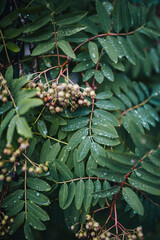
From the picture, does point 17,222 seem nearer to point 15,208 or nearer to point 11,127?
point 15,208

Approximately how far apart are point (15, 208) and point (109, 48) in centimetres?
148

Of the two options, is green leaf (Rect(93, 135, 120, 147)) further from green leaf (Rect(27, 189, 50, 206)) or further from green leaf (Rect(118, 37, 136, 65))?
green leaf (Rect(118, 37, 136, 65))

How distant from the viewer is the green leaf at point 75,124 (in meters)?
1.66

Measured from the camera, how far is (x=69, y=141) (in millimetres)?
1621

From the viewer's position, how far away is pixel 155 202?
1688 mm

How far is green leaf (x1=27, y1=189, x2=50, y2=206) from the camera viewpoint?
60.6 inches

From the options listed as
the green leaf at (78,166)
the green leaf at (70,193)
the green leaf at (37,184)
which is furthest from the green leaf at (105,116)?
the green leaf at (37,184)

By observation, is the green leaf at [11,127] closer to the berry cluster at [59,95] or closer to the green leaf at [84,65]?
the berry cluster at [59,95]

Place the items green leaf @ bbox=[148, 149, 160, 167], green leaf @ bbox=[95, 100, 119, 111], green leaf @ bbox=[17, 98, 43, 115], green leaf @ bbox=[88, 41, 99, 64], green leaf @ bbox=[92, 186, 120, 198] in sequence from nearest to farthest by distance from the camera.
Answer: green leaf @ bbox=[17, 98, 43, 115]
green leaf @ bbox=[148, 149, 160, 167]
green leaf @ bbox=[92, 186, 120, 198]
green leaf @ bbox=[88, 41, 99, 64]
green leaf @ bbox=[95, 100, 119, 111]

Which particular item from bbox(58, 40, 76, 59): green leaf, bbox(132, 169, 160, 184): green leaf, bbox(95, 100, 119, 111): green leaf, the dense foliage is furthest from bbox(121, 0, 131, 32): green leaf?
bbox(132, 169, 160, 184): green leaf

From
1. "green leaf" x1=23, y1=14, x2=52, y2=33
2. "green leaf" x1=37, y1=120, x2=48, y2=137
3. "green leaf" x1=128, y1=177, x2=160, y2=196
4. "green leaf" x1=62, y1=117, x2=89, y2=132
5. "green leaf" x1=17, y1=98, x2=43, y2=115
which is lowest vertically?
"green leaf" x1=128, y1=177, x2=160, y2=196

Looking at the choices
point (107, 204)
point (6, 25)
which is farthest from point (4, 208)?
point (6, 25)

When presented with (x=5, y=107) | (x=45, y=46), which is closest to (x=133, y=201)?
(x=5, y=107)

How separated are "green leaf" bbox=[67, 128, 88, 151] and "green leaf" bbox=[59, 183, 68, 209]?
303 millimetres
